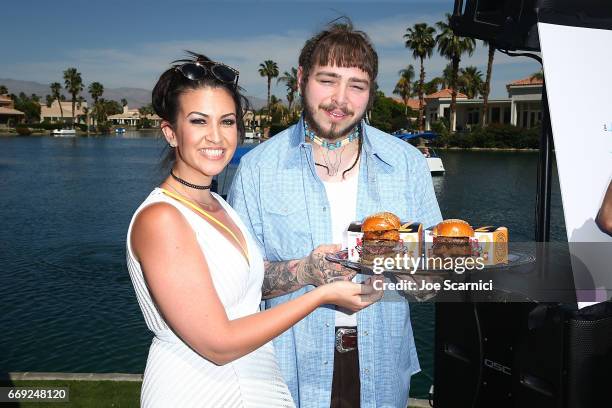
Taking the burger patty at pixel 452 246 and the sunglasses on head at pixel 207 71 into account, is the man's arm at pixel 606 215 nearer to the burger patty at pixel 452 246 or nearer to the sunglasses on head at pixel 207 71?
the burger patty at pixel 452 246

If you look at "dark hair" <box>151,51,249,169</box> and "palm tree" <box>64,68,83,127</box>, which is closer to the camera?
"dark hair" <box>151,51,249,169</box>

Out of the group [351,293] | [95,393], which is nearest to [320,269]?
[351,293]

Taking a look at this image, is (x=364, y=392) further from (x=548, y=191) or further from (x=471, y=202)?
(x=471, y=202)

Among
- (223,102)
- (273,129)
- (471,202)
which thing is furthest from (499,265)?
(273,129)

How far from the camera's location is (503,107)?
285 feet

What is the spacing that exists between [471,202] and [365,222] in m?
26.9

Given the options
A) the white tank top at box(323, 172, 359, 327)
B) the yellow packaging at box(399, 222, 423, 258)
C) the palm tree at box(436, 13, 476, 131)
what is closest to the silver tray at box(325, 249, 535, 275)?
the yellow packaging at box(399, 222, 423, 258)

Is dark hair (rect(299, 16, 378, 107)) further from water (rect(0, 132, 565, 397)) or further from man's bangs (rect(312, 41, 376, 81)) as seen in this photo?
water (rect(0, 132, 565, 397))

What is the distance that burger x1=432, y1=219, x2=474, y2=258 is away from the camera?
8.70 feet

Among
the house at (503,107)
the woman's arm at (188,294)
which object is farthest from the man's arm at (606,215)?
the house at (503,107)

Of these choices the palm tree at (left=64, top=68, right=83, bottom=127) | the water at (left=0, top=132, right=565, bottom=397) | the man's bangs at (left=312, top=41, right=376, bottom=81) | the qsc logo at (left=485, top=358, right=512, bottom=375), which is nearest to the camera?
the man's bangs at (left=312, top=41, right=376, bottom=81)

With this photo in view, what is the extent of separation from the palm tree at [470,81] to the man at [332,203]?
81446mm

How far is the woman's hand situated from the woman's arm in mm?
227

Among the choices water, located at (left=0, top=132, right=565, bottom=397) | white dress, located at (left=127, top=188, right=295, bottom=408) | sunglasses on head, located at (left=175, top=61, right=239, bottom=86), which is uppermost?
sunglasses on head, located at (left=175, top=61, right=239, bottom=86)
